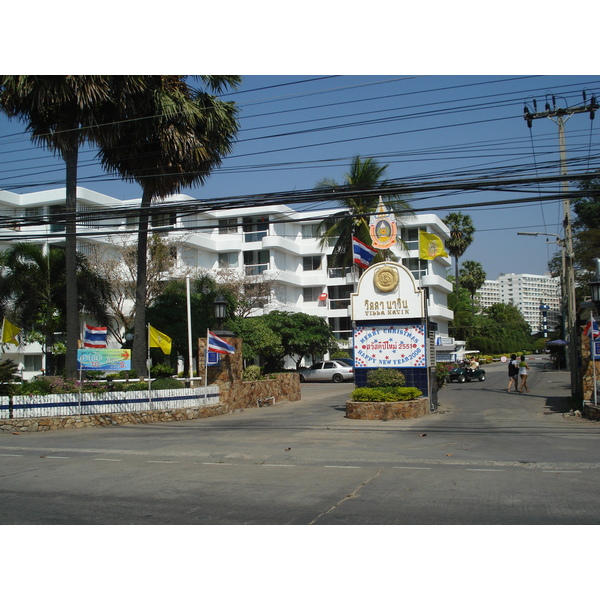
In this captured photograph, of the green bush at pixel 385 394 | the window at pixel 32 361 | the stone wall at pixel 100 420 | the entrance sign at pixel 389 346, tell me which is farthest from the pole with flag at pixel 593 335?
the window at pixel 32 361

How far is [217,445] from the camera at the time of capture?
527 inches

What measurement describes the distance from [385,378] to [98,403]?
28.4ft

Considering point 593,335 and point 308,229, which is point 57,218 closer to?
point 593,335

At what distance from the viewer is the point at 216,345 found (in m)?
20.6

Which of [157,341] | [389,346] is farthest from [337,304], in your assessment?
[157,341]

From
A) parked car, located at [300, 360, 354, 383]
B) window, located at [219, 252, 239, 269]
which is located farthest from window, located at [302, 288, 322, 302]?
parked car, located at [300, 360, 354, 383]

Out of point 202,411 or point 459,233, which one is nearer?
point 202,411

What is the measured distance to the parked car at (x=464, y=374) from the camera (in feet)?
123

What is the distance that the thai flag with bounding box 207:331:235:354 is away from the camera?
20.5m

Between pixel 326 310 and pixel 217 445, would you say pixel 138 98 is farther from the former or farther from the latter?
pixel 326 310

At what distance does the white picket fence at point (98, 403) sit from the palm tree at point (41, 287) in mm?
9595

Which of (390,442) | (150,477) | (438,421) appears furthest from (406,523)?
(438,421)

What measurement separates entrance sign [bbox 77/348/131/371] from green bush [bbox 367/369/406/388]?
751 cm

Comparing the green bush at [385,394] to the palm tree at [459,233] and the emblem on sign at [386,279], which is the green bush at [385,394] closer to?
the emblem on sign at [386,279]
